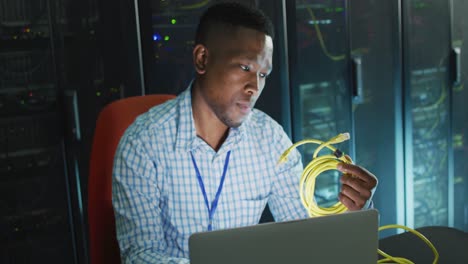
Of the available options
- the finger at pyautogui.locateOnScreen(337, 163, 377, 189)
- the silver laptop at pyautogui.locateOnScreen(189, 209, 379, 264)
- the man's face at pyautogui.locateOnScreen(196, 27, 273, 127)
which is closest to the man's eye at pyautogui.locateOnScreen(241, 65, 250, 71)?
the man's face at pyautogui.locateOnScreen(196, 27, 273, 127)

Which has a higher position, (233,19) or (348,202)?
(233,19)

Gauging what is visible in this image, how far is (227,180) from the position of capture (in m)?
1.64

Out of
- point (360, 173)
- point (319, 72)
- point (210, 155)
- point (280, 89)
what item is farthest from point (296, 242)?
point (319, 72)

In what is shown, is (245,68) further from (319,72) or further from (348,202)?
(319,72)

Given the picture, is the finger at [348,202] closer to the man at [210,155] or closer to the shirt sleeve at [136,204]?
the man at [210,155]

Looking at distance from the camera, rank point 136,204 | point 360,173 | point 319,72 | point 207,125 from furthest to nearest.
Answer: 1. point 319,72
2. point 207,125
3. point 136,204
4. point 360,173

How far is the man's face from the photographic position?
1.59 meters

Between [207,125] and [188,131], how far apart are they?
9 centimetres

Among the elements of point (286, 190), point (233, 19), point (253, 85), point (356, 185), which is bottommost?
point (286, 190)

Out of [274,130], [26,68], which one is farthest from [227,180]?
[26,68]

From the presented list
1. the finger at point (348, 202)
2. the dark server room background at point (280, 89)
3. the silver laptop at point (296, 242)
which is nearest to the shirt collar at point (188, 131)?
the finger at point (348, 202)

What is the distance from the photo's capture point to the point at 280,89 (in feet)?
10.3

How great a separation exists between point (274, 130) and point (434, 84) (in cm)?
235

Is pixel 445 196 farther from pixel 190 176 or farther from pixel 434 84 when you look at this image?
pixel 190 176
